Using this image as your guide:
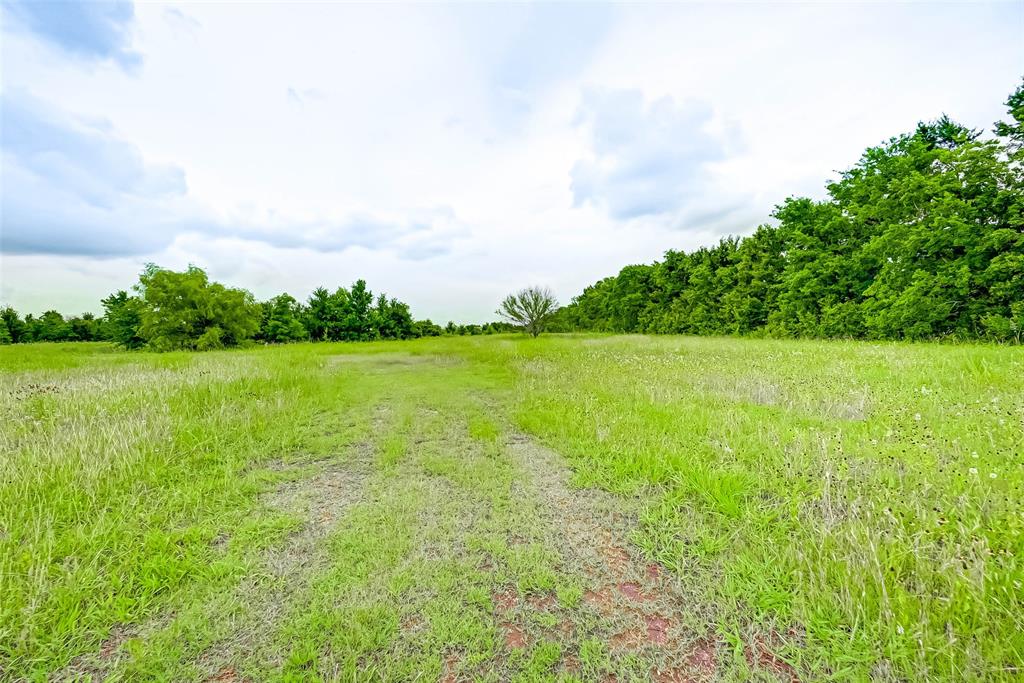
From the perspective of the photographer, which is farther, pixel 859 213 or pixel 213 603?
pixel 859 213

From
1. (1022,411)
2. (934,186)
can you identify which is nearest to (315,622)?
(1022,411)

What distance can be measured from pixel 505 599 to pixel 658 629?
3.41ft

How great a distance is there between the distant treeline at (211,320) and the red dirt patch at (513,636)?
35.1 metres

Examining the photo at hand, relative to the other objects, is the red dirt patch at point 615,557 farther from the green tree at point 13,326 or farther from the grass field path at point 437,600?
the green tree at point 13,326

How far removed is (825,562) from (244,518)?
5035 mm

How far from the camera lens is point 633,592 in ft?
9.12

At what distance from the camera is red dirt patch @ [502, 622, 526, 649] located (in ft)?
7.68

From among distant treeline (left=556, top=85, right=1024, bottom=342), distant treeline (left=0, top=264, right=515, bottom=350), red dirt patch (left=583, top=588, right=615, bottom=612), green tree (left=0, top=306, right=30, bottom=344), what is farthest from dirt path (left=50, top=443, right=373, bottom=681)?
green tree (left=0, top=306, right=30, bottom=344)

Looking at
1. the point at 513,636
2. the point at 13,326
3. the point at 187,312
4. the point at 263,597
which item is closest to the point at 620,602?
the point at 513,636

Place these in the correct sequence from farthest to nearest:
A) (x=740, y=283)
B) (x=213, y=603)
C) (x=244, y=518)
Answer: (x=740, y=283), (x=244, y=518), (x=213, y=603)

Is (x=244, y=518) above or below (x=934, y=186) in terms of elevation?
below

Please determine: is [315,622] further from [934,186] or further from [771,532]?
[934,186]

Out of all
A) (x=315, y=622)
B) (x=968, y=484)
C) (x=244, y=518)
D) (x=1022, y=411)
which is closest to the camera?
(x=315, y=622)

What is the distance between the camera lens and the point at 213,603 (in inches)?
103
